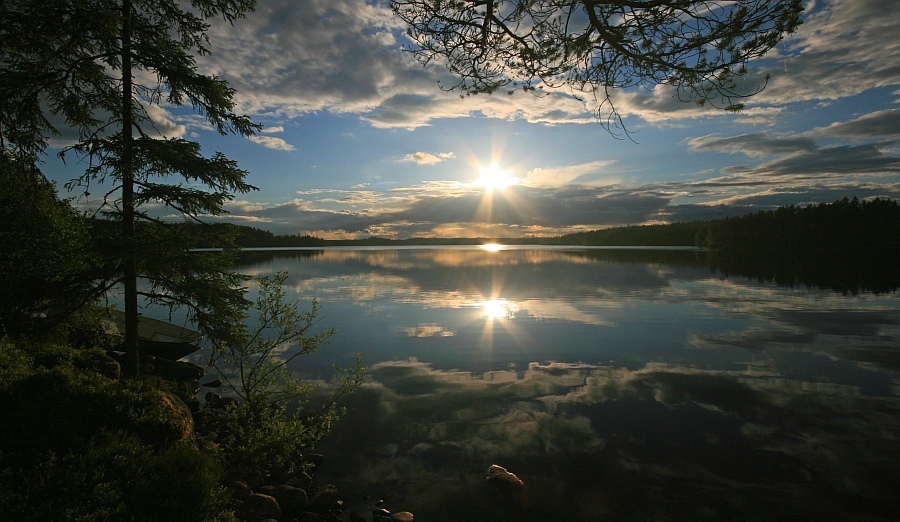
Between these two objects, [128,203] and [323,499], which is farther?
[128,203]

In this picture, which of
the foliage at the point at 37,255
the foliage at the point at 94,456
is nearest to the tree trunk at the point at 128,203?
the foliage at the point at 37,255

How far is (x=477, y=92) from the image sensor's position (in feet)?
30.2

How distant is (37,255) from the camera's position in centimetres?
1134

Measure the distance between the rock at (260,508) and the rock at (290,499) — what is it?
0.22 metres

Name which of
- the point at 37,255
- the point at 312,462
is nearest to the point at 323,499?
the point at 312,462

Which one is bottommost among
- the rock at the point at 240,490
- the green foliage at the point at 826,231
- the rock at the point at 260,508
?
the rock at the point at 260,508

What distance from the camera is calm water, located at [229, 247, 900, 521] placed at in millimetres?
8148

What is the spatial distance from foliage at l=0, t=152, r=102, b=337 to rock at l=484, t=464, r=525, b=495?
34.0 ft

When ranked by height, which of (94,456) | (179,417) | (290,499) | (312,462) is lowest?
(312,462)

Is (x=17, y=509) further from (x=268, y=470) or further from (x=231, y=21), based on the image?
(x=231, y=21)

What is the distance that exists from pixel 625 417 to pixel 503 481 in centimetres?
483

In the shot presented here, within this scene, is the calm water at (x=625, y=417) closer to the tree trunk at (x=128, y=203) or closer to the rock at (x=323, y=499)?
the rock at (x=323, y=499)

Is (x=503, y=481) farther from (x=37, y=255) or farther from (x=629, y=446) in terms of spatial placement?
(x=37, y=255)

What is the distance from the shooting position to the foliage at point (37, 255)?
1057 centimetres
